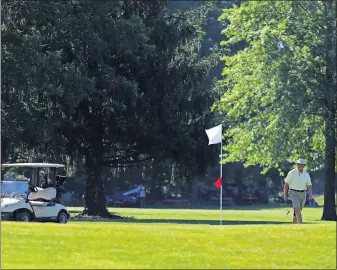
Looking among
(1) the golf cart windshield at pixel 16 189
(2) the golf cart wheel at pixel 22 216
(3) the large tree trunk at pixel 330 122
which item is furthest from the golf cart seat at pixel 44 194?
(3) the large tree trunk at pixel 330 122

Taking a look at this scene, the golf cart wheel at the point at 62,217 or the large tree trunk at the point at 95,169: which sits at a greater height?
the large tree trunk at the point at 95,169

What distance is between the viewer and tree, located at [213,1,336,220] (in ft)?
133

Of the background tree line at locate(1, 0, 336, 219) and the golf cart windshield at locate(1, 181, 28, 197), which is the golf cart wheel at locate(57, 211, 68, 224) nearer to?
the golf cart windshield at locate(1, 181, 28, 197)

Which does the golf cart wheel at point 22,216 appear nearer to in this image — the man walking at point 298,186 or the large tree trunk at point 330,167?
the man walking at point 298,186

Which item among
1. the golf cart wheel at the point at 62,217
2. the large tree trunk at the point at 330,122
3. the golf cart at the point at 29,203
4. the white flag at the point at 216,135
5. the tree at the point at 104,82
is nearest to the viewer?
the golf cart at the point at 29,203

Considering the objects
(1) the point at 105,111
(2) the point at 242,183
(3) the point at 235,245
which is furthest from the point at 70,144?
(2) the point at 242,183

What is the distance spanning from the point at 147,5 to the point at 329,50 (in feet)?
27.6

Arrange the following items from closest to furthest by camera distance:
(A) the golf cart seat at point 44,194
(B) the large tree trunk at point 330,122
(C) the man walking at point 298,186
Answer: (C) the man walking at point 298,186 < (A) the golf cart seat at point 44,194 < (B) the large tree trunk at point 330,122

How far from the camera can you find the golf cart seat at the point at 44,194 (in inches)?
1320

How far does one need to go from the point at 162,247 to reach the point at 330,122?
75.2 feet

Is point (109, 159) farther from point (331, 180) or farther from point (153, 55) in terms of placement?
point (331, 180)

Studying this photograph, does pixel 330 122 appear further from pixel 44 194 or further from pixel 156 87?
pixel 44 194

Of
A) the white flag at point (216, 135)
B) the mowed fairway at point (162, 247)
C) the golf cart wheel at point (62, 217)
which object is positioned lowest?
the mowed fairway at point (162, 247)

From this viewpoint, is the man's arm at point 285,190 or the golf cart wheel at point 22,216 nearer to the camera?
the man's arm at point 285,190
